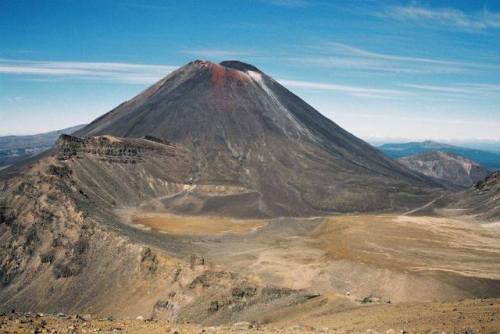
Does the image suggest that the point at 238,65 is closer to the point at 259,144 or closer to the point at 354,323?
the point at 259,144

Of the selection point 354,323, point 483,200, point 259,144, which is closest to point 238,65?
point 259,144

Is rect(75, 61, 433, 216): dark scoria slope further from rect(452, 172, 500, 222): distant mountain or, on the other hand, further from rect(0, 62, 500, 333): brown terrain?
rect(452, 172, 500, 222): distant mountain

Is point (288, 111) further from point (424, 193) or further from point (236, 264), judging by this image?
point (236, 264)

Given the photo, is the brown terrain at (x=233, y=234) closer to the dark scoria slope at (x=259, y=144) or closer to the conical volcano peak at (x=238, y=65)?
the dark scoria slope at (x=259, y=144)

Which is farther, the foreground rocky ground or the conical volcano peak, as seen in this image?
the conical volcano peak

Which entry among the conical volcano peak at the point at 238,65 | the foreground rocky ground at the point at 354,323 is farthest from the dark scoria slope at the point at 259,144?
the foreground rocky ground at the point at 354,323

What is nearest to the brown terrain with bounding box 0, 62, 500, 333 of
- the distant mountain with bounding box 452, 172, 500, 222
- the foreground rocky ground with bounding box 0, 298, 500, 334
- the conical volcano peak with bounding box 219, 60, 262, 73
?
the foreground rocky ground with bounding box 0, 298, 500, 334
